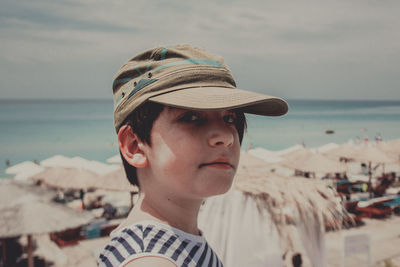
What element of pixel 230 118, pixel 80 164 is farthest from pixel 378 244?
pixel 80 164

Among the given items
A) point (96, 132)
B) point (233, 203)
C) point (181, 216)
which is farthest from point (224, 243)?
point (96, 132)

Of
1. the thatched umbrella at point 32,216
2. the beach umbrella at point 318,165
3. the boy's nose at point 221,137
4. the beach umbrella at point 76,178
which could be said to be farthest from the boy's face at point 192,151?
the beach umbrella at point 318,165

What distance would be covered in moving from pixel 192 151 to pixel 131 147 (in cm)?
25

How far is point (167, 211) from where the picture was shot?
1.08m

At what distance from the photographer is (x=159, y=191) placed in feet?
3.54

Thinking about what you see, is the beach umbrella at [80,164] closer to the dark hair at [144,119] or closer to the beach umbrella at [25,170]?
the beach umbrella at [25,170]

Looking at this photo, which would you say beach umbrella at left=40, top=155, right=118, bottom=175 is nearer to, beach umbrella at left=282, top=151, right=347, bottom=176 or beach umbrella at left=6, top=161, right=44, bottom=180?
beach umbrella at left=6, top=161, right=44, bottom=180

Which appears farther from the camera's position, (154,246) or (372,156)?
(372,156)

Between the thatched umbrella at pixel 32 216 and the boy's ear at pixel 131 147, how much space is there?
6.09 meters

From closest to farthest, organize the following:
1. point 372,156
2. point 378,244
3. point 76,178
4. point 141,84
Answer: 1. point 141,84
2. point 378,244
3. point 76,178
4. point 372,156

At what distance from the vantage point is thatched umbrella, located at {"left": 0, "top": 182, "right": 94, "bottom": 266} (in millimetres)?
6234

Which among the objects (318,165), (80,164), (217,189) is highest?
(217,189)

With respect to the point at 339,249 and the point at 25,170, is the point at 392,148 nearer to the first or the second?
the point at 339,249

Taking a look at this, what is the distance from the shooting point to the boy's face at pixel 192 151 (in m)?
0.95
